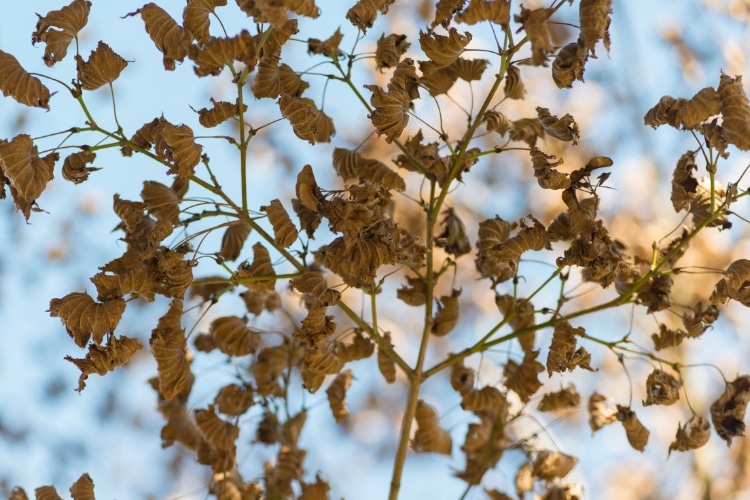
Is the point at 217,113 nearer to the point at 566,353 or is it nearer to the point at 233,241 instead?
the point at 233,241

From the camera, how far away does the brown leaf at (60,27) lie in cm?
79

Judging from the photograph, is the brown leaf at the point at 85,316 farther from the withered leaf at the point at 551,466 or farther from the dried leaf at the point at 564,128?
the withered leaf at the point at 551,466

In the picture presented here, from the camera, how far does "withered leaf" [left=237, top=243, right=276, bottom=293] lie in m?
0.88

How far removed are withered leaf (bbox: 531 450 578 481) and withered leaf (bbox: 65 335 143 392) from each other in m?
0.57

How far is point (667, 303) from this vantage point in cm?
94

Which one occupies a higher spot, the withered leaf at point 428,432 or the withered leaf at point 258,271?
the withered leaf at point 258,271

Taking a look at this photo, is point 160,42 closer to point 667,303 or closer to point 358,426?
point 667,303

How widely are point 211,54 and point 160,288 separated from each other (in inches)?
9.7

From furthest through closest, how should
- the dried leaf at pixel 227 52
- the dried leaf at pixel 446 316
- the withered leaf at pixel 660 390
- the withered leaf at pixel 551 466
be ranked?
the withered leaf at pixel 551 466 < the dried leaf at pixel 446 316 < the withered leaf at pixel 660 390 < the dried leaf at pixel 227 52

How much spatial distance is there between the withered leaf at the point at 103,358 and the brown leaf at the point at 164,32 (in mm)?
260

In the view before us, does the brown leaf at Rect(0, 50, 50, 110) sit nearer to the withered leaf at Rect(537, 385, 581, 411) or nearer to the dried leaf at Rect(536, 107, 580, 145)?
the dried leaf at Rect(536, 107, 580, 145)

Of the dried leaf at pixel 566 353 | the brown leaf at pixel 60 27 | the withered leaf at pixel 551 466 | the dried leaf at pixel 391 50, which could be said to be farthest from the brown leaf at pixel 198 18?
the withered leaf at pixel 551 466

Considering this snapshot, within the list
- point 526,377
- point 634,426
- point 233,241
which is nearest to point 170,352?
point 233,241

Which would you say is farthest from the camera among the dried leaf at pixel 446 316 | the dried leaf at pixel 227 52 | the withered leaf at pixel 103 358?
the dried leaf at pixel 446 316
